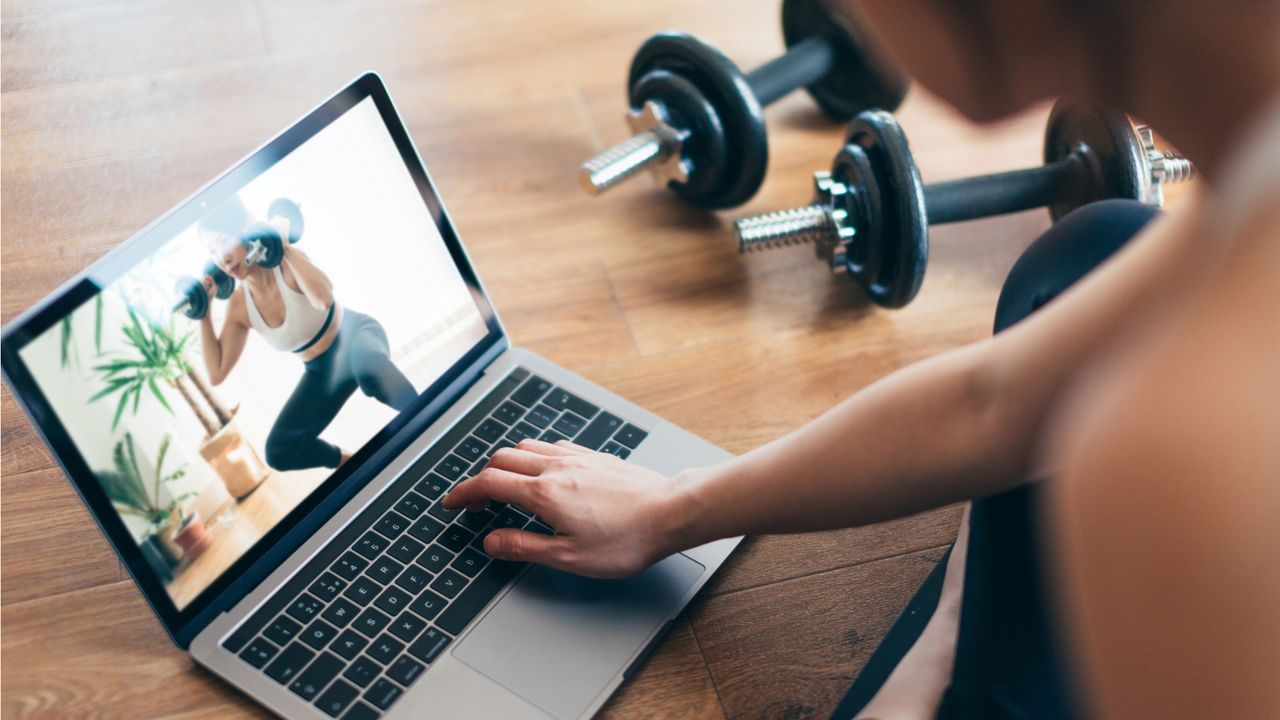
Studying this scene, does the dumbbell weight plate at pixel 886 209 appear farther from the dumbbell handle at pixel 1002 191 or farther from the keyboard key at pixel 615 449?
the keyboard key at pixel 615 449

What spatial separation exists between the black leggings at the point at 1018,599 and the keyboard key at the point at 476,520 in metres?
0.28

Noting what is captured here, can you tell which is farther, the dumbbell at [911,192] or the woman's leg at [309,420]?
the dumbbell at [911,192]

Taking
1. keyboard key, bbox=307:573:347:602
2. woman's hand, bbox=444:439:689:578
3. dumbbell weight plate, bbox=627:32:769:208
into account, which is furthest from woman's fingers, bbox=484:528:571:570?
dumbbell weight plate, bbox=627:32:769:208

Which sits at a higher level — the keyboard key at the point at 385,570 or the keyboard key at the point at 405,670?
the keyboard key at the point at 385,570

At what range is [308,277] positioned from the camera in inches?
29.3

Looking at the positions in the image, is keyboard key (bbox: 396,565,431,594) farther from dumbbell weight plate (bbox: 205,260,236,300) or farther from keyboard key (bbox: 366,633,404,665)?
dumbbell weight plate (bbox: 205,260,236,300)

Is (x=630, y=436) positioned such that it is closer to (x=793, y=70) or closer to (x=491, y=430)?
(x=491, y=430)

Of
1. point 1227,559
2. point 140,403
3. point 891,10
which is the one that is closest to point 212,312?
point 140,403

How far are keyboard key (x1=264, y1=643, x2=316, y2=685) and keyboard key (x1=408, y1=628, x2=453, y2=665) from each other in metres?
0.07

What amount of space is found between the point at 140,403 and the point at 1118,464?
1.82 ft

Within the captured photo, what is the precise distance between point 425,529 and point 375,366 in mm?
128

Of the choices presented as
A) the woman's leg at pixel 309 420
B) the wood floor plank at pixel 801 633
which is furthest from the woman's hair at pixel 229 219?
the wood floor plank at pixel 801 633

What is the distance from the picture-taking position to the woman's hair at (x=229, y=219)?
27.0 inches

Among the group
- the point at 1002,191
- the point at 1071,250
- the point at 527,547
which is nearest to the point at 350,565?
the point at 527,547
